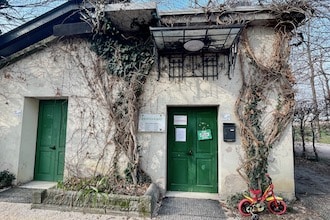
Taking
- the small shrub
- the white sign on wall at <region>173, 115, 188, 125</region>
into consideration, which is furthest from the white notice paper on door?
the small shrub

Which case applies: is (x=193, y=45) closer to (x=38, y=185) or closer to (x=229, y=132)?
(x=229, y=132)

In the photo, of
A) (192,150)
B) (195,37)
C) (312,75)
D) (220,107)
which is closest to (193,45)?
(195,37)

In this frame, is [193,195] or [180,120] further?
[180,120]

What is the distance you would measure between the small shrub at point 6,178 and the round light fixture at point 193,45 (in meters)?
5.41

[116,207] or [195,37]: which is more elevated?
[195,37]

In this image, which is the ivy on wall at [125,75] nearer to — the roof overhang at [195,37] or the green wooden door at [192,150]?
the roof overhang at [195,37]

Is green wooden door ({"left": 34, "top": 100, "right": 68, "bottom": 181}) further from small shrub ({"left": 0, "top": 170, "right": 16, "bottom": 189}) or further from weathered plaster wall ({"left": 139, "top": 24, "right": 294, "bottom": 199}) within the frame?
weathered plaster wall ({"left": 139, "top": 24, "right": 294, "bottom": 199})

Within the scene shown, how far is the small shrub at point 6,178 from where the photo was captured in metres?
5.10

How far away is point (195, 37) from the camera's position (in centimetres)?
446

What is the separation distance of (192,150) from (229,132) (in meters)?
1.04

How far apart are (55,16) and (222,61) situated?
168 inches

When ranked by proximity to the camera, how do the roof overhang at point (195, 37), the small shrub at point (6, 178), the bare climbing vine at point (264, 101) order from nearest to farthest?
the roof overhang at point (195, 37), the bare climbing vine at point (264, 101), the small shrub at point (6, 178)

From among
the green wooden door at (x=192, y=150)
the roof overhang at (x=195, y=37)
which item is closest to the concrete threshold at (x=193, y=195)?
the green wooden door at (x=192, y=150)

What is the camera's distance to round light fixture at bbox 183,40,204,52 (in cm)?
448
